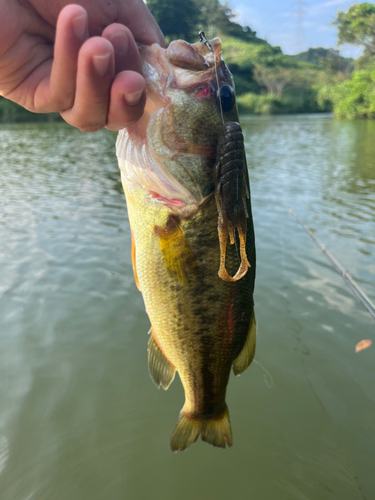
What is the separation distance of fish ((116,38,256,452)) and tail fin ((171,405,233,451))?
275mm

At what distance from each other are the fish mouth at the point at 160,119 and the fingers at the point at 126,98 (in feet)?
1.08

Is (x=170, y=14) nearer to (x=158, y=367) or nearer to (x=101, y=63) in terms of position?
(x=158, y=367)

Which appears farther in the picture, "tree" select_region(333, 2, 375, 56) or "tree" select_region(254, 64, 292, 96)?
"tree" select_region(254, 64, 292, 96)

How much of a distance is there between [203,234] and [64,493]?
2032mm

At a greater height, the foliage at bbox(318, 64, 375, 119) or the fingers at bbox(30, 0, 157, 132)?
the foliage at bbox(318, 64, 375, 119)

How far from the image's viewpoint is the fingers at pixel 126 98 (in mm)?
1015

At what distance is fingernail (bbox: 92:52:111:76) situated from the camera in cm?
90

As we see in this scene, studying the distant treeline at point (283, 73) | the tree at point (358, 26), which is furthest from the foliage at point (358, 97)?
the tree at point (358, 26)

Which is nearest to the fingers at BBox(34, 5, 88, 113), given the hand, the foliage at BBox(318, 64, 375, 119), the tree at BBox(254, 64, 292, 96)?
the hand

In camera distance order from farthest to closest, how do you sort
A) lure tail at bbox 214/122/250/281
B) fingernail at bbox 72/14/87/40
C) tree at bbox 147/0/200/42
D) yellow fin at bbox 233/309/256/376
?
tree at bbox 147/0/200/42, yellow fin at bbox 233/309/256/376, lure tail at bbox 214/122/250/281, fingernail at bbox 72/14/87/40

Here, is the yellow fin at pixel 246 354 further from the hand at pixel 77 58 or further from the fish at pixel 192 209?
the hand at pixel 77 58

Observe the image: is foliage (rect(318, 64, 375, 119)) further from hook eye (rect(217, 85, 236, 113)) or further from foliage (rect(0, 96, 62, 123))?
hook eye (rect(217, 85, 236, 113))

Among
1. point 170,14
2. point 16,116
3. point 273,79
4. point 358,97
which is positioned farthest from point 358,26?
point 16,116

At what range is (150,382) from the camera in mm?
3242
